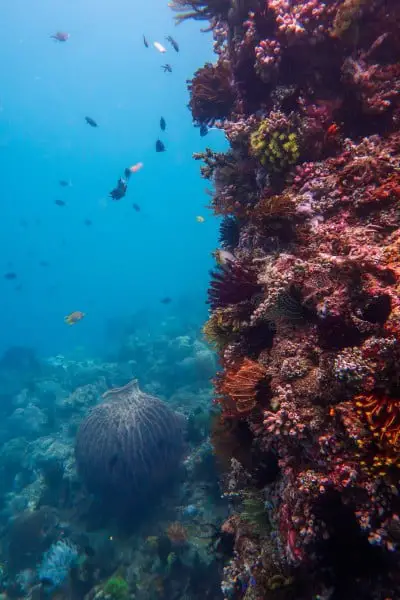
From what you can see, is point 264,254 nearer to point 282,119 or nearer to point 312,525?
point 282,119

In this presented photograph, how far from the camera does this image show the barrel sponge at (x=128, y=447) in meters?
9.34

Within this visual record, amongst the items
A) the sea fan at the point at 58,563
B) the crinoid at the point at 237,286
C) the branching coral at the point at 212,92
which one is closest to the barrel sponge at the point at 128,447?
the sea fan at the point at 58,563

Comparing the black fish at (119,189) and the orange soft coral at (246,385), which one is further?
the black fish at (119,189)

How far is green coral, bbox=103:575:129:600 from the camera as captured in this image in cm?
772

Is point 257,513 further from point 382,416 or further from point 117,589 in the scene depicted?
point 117,589

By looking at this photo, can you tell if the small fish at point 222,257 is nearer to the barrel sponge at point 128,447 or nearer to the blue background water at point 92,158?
the barrel sponge at point 128,447

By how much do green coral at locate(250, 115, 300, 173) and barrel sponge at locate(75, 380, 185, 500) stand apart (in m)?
7.89

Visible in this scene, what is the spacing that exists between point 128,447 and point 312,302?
8146mm

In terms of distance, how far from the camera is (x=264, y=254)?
393 cm

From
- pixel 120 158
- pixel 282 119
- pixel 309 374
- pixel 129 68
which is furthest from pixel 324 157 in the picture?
pixel 120 158

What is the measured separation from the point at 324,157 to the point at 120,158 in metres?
131

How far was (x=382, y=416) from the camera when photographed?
2.11 metres

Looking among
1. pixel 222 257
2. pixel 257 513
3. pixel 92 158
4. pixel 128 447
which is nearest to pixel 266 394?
pixel 257 513

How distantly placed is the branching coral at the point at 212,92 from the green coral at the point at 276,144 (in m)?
2.25
